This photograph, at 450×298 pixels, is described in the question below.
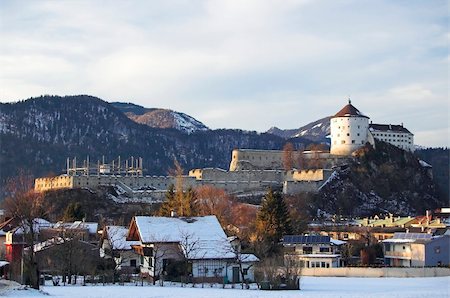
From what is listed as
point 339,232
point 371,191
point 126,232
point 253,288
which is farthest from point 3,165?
point 253,288

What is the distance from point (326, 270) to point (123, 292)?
20455mm

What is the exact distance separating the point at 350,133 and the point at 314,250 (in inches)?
2432

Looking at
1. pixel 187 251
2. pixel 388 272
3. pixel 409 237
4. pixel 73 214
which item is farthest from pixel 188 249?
pixel 73 214

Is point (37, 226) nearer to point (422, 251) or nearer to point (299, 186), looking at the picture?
point (422, 251)

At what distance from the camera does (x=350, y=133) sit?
113 metres

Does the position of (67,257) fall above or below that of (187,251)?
below

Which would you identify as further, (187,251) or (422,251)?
(422,251)

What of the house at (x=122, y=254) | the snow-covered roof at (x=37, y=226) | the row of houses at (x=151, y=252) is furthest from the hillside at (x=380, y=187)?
the house at (x=122, y=254)

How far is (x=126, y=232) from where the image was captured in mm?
44812

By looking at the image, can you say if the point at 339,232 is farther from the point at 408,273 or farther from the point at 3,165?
the point at 3,165

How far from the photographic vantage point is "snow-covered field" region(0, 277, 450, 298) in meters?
29.2

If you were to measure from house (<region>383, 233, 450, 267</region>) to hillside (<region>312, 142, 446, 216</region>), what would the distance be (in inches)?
1475

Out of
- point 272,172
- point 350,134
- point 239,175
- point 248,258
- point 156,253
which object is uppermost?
point 350,134

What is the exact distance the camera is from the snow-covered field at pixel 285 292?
29219 millimetres
